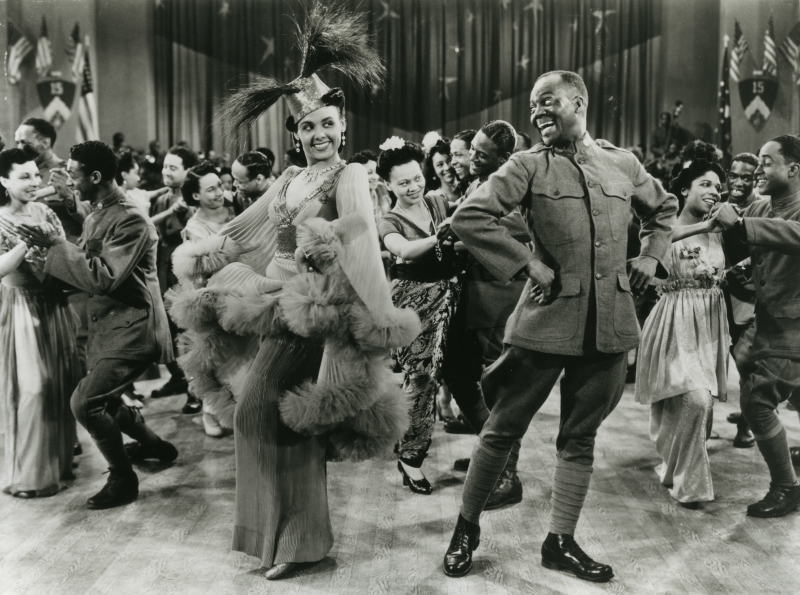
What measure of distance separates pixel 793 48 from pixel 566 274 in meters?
3.26

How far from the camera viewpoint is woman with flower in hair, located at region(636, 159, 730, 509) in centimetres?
329

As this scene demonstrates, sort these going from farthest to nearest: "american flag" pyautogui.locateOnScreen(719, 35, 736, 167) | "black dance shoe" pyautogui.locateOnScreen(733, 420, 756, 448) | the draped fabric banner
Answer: the draped fabric banner < "american flag" pyautogui.locateOnScreen(719, 35, 736, 167) < "black dance shoe" pyautogui.locateOnScreen(733, 420, 756, 448)

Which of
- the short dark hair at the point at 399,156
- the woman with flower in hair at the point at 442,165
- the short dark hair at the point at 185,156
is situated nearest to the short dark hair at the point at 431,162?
the woman with flower in hair at the point at 442,165

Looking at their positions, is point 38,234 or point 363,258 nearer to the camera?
point 363,258

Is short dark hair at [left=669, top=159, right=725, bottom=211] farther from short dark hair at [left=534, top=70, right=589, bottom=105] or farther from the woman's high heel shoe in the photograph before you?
the woman's high heel shoe

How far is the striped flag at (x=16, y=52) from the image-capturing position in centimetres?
628

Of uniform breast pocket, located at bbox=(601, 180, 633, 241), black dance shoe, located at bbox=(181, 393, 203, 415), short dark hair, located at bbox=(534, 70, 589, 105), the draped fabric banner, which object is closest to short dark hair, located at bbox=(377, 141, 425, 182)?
short dark hair, located at bbox=(534, 70, 589, 105)

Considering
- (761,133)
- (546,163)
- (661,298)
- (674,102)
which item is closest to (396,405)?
(546,163)

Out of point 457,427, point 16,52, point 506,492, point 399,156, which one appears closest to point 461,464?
point 506,492

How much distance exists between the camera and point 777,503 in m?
3.12

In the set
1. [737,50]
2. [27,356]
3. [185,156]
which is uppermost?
[737,50]

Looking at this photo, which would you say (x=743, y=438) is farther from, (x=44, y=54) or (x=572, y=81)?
(x=44, y=54)

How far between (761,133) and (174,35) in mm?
7157

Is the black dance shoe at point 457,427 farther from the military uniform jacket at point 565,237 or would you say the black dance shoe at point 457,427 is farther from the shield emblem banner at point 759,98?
the shield emblem banner at point 759,98
